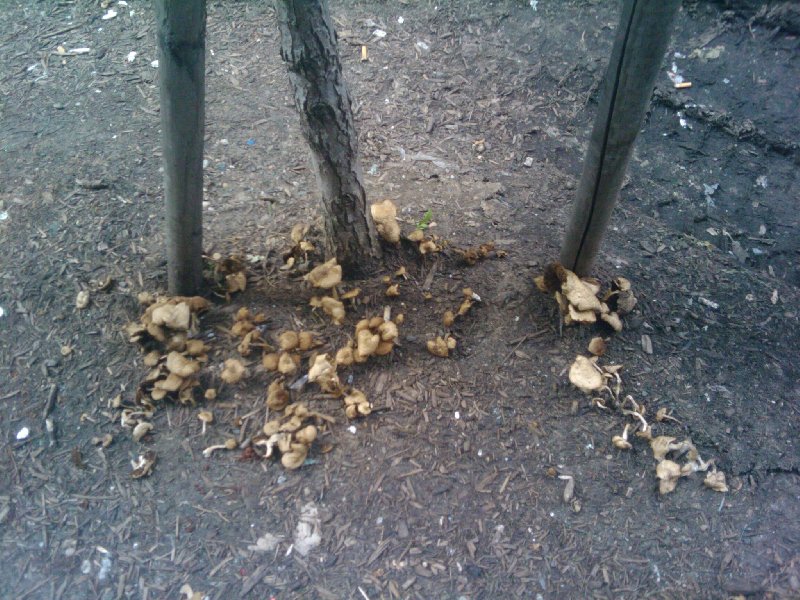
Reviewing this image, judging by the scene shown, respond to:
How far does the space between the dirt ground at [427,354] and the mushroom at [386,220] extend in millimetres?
231

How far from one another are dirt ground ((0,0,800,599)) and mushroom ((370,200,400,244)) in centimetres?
23

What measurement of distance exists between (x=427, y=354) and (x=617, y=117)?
137 centimetres

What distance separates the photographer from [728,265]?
385 centimetres

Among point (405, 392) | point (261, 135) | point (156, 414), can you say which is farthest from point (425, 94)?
point (156, 414)

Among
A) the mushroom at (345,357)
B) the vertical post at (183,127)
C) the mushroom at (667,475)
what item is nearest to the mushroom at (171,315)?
the vertical post at (183,127)

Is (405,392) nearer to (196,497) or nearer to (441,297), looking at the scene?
(441,297)

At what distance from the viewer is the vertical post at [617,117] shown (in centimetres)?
245

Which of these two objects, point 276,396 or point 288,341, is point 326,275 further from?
point 276,396

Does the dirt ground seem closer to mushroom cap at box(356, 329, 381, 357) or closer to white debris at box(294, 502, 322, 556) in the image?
white debris at box(294, 502, 322, 556)

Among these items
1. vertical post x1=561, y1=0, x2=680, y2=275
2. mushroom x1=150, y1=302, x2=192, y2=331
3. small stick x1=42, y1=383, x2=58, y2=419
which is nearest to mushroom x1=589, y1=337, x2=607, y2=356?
vertical post x1=561, y1=0, x2=680, y2=275

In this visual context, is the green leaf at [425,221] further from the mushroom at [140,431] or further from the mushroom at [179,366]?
the mushroom at [140,431]

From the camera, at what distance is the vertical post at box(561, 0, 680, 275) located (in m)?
2.45

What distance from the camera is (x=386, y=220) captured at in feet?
11.6

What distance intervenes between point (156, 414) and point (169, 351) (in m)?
0.30
